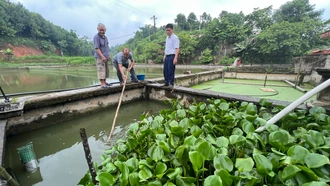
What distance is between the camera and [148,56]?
2527 centimetres

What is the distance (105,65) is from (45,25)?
180 feet

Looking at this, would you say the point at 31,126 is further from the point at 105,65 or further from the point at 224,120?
the point at 224,120

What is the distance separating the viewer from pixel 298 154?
2.54 feet

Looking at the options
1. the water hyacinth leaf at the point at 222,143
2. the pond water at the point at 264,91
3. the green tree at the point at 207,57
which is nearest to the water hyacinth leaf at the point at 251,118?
the water hyacinth leaf at the point at 222,143

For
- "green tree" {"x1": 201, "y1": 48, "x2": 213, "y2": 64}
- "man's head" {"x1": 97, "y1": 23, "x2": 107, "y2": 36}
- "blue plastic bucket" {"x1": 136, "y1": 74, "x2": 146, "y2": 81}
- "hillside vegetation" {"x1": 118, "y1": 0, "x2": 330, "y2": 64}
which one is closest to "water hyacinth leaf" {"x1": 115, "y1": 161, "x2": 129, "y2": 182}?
"man's head" {"x1": 97, "y1": 23, "x2": 107, "y2": 36}

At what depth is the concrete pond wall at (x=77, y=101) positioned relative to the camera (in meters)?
2.56

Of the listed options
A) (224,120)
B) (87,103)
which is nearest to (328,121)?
(224,120)

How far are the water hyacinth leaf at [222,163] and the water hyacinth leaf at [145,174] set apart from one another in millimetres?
322

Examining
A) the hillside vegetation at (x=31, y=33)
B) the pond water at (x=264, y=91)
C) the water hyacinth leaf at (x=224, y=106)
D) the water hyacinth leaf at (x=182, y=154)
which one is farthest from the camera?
the hillside vegetation at (x=31, y=33)

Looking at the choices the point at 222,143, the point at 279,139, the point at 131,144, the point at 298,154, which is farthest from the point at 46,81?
the point at 298,154

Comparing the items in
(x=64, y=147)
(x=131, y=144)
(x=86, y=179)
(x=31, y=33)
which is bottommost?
(x=64, y=147)

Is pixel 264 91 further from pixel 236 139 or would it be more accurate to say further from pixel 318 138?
pixel 236 139

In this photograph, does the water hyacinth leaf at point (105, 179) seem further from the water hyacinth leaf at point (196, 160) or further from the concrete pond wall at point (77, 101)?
the concrete pond wall at point (77, 101)

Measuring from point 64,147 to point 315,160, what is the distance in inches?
103
